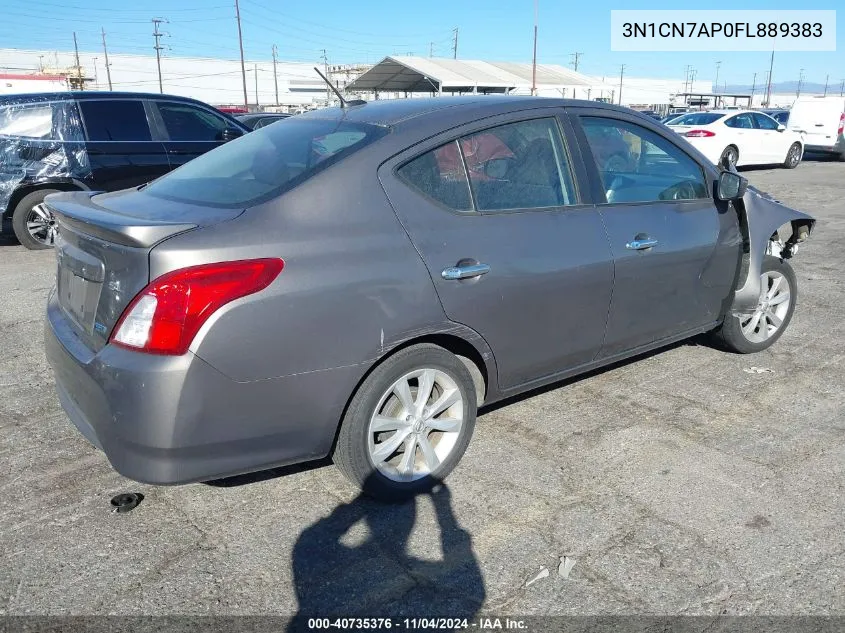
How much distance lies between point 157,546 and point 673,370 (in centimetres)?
318

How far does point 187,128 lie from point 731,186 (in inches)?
266

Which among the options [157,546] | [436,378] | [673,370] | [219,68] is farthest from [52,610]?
[219,68]

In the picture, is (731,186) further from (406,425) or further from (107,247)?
(107,247)

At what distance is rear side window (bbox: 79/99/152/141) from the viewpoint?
26.4 feet

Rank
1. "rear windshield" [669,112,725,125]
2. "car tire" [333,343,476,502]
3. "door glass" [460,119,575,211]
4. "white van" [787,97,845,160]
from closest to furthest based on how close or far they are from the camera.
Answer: "car tire" [333,343,476,502], "door glass" [460,119,575,211], "rear windshield" [669,112,725,125], "white van" [787,97,845,160]

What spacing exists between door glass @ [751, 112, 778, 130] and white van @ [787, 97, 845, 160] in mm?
3768

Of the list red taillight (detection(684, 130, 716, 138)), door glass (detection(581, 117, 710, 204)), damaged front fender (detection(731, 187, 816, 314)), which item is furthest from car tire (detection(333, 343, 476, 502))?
red taillight (detection(684, 130, 716, 138))

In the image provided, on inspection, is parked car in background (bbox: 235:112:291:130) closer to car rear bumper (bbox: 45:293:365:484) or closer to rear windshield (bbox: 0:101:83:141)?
rear windshield (bbox: 0:101:83:141)

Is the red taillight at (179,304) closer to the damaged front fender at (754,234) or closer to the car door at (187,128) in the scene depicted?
the damaged front fender at (754,234)

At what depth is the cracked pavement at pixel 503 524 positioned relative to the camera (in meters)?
2.41

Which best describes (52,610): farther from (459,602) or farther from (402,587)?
(459,602)

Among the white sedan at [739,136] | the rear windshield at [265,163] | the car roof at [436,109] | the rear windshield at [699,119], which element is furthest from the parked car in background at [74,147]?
the rear windshield at [699,119]

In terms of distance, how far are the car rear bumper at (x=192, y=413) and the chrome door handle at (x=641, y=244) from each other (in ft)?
5.42

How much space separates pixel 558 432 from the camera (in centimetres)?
359
